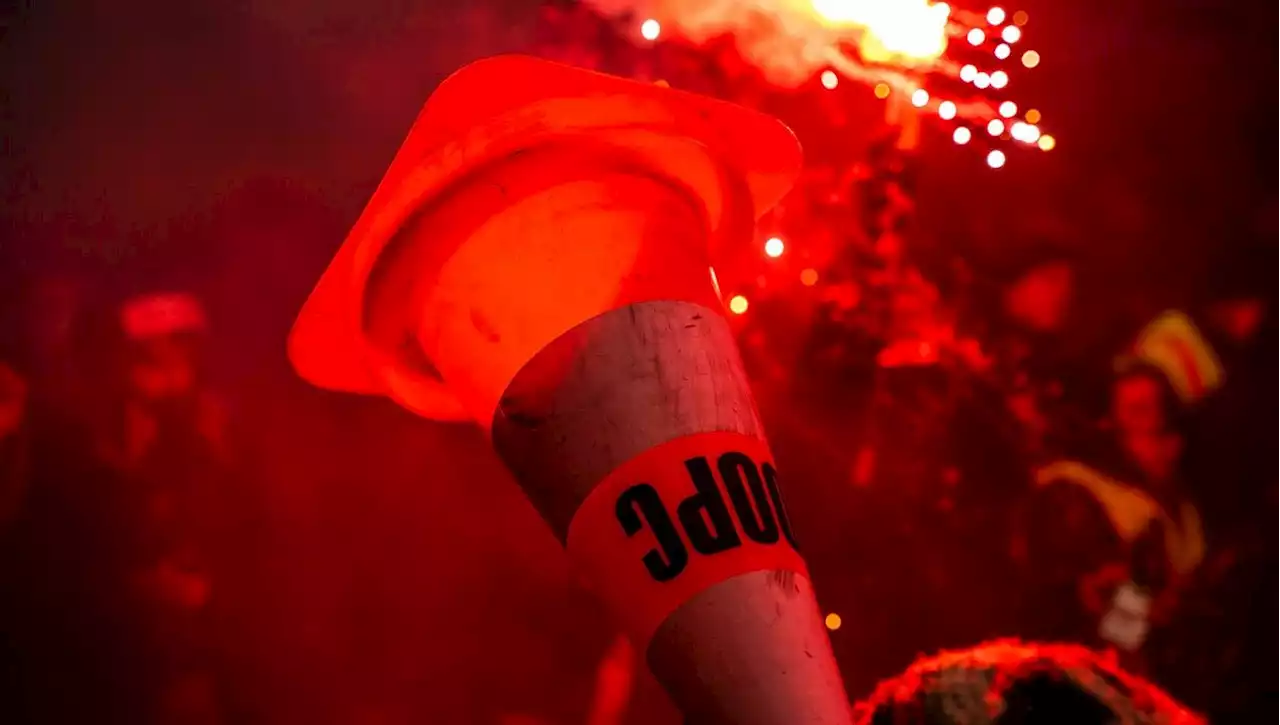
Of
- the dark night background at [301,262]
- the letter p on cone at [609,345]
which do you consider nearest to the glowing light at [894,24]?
the dark night background at [301,262]

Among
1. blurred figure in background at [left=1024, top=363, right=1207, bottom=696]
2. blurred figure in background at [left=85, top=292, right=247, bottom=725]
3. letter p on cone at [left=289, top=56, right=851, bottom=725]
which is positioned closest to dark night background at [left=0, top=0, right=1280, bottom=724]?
blurred figure in background at [left=85, top=292, right=247, bottom=725]

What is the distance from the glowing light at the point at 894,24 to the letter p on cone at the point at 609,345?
927mm

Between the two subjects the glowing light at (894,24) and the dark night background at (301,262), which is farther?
the glowing light at (894,24)

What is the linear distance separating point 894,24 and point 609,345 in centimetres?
113

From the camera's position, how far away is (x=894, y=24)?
57.5 inches

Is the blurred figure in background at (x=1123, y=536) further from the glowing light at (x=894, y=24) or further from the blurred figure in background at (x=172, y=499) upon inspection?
the blurred figure in background at (x=172, y=499)

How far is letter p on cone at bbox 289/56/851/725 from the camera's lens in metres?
0.51

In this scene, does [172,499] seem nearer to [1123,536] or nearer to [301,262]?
[301,262]

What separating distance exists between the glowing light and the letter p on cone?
0.93 meters

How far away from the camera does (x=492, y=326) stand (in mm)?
562

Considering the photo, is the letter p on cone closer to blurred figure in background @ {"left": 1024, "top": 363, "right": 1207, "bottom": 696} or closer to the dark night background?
the dark night background

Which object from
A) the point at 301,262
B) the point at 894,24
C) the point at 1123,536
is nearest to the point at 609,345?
the point at 301,262

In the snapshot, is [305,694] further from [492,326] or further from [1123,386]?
[1123,386]

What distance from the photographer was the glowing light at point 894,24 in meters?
1.45
